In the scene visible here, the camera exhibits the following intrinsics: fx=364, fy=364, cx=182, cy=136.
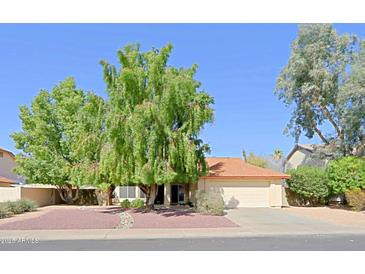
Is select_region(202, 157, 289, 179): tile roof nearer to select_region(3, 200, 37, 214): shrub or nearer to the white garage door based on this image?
the white garage door

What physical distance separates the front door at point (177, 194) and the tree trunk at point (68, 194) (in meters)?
9.37

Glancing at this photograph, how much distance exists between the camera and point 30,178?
31812 mm

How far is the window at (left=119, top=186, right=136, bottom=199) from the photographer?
3162 centimetres

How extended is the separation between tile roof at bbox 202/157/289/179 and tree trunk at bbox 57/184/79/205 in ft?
42.0

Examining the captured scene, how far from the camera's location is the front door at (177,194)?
29.7 m

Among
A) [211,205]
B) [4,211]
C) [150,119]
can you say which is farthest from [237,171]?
[4,211]

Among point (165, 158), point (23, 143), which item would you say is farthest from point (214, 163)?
point (23, 143)

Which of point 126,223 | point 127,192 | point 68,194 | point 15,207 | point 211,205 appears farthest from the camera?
point 68,194

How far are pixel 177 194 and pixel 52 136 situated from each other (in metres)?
12.3

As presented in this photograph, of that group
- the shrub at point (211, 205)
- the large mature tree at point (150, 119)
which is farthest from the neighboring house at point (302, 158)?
the large mature tree at point (150, 119)

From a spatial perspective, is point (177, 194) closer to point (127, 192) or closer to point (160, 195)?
point (160, 195)

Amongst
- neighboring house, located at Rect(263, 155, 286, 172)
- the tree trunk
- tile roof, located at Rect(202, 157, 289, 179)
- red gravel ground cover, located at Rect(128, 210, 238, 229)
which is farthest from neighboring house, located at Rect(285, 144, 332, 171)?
the tree trunk

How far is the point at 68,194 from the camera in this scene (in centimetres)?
3375

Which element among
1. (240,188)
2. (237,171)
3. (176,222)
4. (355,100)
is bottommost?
(176,222)
